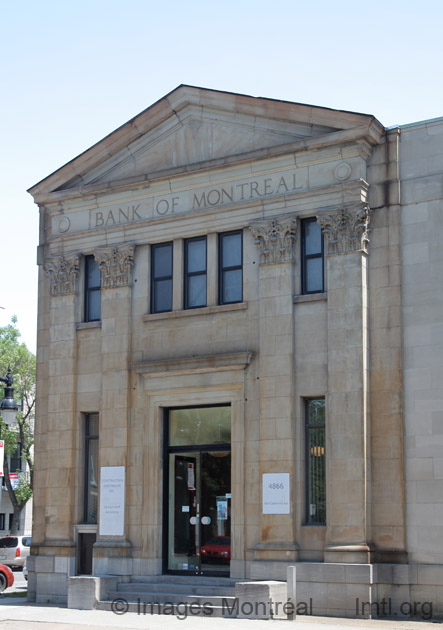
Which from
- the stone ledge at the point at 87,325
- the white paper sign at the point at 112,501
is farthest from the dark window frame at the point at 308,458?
the stone ledge at the point at 87,325

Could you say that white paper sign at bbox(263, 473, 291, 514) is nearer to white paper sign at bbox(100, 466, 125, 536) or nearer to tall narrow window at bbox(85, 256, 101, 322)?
white paper sign at bbox(100, 466, 125, 536)

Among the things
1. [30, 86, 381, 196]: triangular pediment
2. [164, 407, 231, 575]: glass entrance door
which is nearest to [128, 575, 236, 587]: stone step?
[164, 407, 231, 575]: glass entrance door

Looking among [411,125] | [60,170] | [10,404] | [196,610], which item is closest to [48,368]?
[10,404]

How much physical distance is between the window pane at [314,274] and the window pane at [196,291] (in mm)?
2834

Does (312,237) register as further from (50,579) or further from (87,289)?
(50,579)

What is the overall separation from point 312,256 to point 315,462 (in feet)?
15.6

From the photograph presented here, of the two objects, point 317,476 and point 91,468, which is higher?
point 91,468

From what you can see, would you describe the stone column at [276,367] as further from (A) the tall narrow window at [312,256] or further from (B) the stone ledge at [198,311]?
(B) the stone ledge at [198,311]

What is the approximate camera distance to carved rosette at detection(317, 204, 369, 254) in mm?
21266

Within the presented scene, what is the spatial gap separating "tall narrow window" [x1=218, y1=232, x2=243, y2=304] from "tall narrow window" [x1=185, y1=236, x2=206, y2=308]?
1.71 ft

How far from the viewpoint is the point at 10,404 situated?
73.9 ft

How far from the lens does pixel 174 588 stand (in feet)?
72.0

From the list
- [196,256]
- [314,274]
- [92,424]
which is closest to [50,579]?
[92,424]

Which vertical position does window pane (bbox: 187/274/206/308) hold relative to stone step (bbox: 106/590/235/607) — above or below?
above
